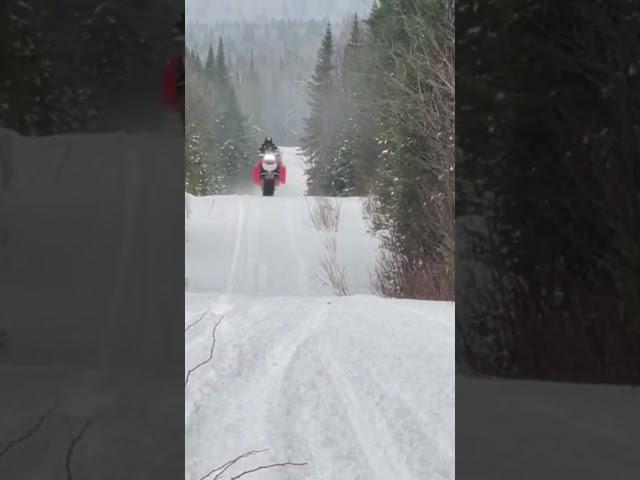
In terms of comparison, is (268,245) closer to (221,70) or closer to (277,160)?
(277,160)

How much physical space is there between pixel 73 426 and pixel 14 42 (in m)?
0.73

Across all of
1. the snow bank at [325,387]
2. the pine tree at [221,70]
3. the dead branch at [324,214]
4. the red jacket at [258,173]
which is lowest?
the snow bank at [325,387]

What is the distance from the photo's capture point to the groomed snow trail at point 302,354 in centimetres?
329

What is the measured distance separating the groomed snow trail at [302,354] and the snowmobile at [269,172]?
6 cm

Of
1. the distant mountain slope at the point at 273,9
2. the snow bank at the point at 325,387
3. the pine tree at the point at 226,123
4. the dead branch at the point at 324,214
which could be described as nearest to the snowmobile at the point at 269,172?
the pine tree at the point at 226,123

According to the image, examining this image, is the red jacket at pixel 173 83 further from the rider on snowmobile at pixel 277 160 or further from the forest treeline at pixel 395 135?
the forest treeline at pixel 395 135

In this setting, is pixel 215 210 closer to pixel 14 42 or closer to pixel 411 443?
pixel 411 443

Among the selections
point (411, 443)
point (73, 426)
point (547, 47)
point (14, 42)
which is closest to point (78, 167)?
point (14, 42)

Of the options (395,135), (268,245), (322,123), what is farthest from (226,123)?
(395,135)

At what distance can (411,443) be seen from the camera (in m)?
3.33

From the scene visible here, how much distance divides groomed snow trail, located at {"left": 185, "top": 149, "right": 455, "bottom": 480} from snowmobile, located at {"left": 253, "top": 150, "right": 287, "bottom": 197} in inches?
2.4

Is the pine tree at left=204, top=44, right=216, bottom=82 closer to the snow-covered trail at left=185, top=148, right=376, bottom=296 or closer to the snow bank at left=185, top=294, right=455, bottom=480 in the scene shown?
the snow-covered trail at left=185, top=148, right=376, bottom=296

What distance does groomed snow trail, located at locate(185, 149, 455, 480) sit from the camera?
3.29 meters

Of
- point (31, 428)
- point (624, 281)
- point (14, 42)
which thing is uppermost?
point (14, 42)
